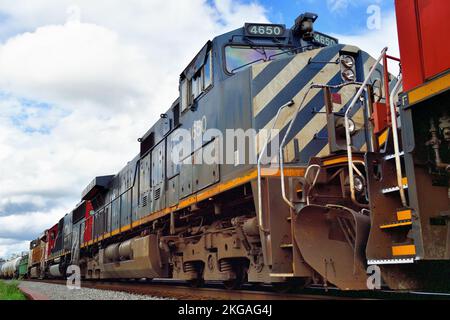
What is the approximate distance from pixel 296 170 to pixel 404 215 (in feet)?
7.04

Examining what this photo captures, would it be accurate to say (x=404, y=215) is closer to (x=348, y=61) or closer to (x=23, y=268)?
(x=348, y=61)

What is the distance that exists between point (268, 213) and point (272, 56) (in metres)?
2.62

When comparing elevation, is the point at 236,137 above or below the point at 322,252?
above

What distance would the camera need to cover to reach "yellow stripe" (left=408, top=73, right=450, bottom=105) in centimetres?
327

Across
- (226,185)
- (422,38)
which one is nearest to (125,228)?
(226,185)

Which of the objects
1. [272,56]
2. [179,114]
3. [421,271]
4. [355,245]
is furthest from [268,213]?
[179,114]

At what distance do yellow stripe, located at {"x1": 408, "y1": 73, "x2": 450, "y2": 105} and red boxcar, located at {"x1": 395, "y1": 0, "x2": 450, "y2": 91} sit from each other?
79mm

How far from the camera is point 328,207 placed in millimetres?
4641

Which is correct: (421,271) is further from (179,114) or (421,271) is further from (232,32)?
(179,114)

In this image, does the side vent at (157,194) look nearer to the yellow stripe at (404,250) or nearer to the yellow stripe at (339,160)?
the yellow stripe at (339,160)

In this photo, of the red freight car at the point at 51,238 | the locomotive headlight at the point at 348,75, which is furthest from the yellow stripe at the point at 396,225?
Result: the red freight car at the point at 51,238

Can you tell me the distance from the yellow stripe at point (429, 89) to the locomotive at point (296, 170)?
0.01 m

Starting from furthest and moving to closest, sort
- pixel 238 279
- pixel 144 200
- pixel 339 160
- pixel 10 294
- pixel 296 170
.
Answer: pixel 144 200
pixel 10 294
pixel 238 279
pixel 296 170
pixel 339 160

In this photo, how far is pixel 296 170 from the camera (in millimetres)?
5633
